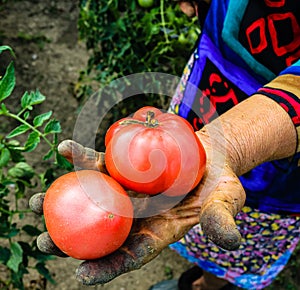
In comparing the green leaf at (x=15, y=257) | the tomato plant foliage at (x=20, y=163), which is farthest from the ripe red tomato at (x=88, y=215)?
the green leaf at (x=15, y=257)

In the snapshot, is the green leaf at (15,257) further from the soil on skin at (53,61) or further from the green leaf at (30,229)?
the soil on skin at (53,61)

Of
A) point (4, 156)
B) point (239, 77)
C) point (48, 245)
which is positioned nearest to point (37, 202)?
point (48, 245)

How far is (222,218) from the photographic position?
71 cm

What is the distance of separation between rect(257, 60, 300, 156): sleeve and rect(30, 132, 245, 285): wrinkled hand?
0.14 meters

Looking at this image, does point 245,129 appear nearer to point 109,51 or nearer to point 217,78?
point 217,78

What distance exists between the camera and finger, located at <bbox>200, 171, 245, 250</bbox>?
0.71 metres

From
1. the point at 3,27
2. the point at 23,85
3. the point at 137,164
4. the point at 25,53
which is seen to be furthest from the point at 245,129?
the point at 3,27

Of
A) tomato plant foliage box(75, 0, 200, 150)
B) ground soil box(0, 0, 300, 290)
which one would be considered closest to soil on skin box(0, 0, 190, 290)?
ground soil box(0, 0, 300, 290)

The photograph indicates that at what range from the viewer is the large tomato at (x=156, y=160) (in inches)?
33.2

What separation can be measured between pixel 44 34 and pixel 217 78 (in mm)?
1757

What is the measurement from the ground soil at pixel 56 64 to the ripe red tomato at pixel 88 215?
1118 millimetres

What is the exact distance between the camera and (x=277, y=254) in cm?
141

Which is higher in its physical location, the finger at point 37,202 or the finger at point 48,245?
the finger at point 37,202

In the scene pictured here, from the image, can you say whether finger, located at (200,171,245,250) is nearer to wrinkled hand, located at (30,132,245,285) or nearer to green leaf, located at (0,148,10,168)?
wrinkled hand, located at (30,132,245,285)
